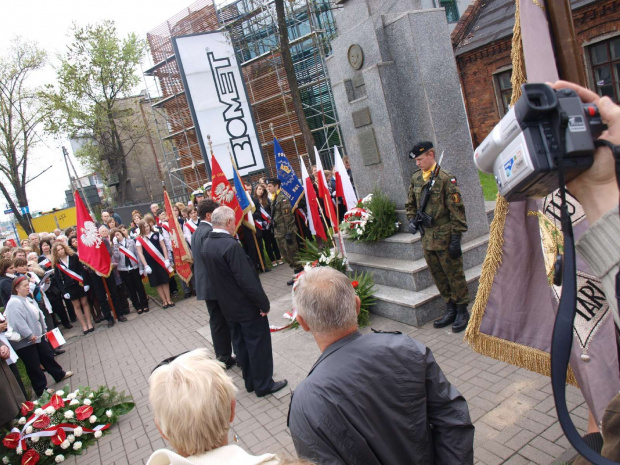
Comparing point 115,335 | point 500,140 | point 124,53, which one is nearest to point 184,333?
point 115,335

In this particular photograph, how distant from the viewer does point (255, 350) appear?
5.12 m

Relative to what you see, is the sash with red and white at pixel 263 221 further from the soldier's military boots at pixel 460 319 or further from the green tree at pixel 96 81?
the green tree at pixel 96 81

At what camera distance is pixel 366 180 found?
7570mm

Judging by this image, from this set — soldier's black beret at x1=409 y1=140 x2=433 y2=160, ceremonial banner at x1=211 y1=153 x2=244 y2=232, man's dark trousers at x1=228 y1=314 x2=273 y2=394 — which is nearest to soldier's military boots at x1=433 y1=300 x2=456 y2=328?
soldier's black beret at x1=409 y1=140 x2=433 y2=160

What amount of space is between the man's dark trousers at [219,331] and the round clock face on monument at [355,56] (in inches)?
152

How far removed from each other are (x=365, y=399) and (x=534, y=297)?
1064 mm

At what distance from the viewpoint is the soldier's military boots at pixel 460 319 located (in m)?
5.60

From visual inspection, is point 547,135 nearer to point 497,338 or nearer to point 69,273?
point 497,338

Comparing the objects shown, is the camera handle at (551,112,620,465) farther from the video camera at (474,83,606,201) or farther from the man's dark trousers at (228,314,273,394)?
the man's dark trousers at (228,314,273,394)

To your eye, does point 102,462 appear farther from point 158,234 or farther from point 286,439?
point 158,234

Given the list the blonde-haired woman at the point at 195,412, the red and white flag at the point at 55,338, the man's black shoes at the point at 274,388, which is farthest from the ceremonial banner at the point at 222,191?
the blonde-haired woman at the point at 195,412

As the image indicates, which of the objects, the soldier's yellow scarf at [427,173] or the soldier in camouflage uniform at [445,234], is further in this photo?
the soldier's yellow scarf at [427,173]

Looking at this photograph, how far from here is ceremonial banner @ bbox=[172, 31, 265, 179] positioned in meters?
18.0

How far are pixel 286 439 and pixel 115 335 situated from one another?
6539mm
